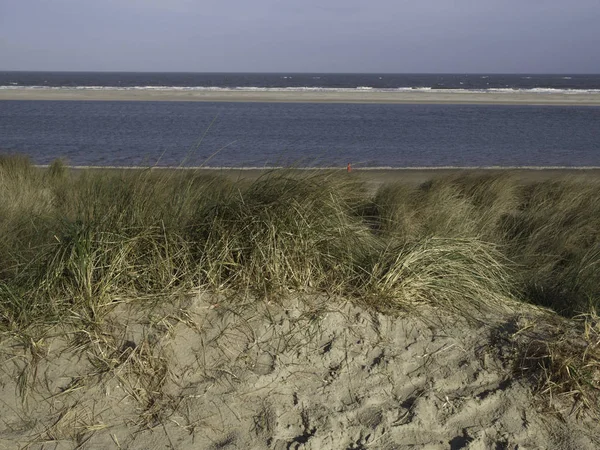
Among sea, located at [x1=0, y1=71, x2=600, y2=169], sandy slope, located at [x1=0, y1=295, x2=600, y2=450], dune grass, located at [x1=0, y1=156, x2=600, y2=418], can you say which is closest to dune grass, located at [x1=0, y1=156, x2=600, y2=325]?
dune grass, located at [x1=0, y1=156, x2=600, y2=418]

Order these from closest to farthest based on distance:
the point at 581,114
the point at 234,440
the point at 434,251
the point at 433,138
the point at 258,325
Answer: the point at 234,440, the point at 258,325, the point at 434,251, the point at 433,138, the point at 581,114

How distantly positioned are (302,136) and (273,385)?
67.5 ft

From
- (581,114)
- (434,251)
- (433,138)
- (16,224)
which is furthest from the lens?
(581,114)

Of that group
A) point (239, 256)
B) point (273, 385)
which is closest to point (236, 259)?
point (239, 256)

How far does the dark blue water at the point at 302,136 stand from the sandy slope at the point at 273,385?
22.5 ft

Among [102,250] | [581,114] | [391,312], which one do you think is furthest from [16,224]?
[581,114]

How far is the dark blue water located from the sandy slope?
6855 mm

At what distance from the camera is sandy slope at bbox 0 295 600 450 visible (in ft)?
11.2

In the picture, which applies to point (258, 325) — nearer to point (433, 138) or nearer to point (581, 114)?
point (433, 138)

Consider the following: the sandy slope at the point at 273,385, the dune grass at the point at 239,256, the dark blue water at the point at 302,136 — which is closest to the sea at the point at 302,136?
the dark blue water at the point at 302,136

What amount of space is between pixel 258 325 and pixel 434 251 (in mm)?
1417

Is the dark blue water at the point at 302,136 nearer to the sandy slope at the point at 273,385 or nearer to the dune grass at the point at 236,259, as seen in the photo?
the dune grass at the point at 236,259

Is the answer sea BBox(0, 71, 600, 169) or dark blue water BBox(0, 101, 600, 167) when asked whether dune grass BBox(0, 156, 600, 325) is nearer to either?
sea BBox(0, 71, 600, 169)

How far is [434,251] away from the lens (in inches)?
183
